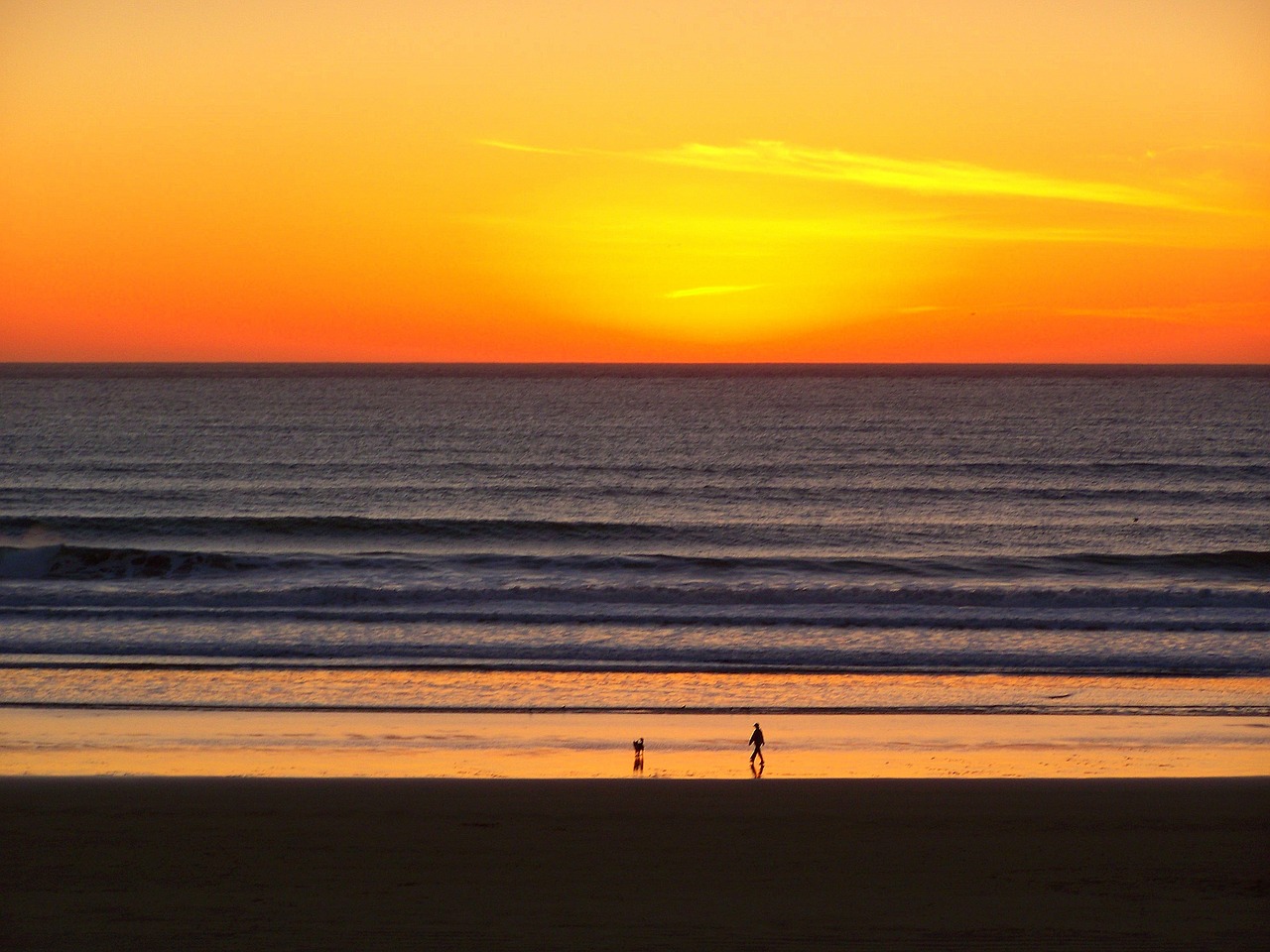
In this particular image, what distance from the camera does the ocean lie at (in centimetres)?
1678

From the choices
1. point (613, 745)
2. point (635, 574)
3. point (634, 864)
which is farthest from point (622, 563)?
point (634, 864)

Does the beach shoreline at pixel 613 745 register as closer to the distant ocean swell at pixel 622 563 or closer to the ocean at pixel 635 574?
the ocean at pixel 635 574

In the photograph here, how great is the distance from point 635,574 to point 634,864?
19259 mm

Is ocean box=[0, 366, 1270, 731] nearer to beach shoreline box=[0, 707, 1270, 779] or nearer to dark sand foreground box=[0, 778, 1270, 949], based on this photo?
beach shoreline box=[0, 707, 1270, 779]

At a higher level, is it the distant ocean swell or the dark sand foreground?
the distant ocean swell

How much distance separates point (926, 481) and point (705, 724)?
34890 millimetres

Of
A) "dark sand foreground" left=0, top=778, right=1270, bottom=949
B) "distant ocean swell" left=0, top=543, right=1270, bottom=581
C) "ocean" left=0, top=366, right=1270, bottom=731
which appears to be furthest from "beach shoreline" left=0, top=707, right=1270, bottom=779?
"distant ocean swell" left=0, top=543, right=1270, bottom=581

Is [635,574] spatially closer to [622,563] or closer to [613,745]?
[622,563]

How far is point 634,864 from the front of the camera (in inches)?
348

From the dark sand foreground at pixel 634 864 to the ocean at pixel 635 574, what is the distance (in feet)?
15.3

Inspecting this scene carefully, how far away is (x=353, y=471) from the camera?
51281 mm

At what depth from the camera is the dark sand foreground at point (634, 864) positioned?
7.52 metres

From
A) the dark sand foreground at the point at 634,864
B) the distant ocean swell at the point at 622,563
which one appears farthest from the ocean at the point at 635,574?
the dark sand foreground at the point at 634,864

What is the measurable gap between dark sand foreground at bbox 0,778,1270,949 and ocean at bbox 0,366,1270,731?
465 cm
